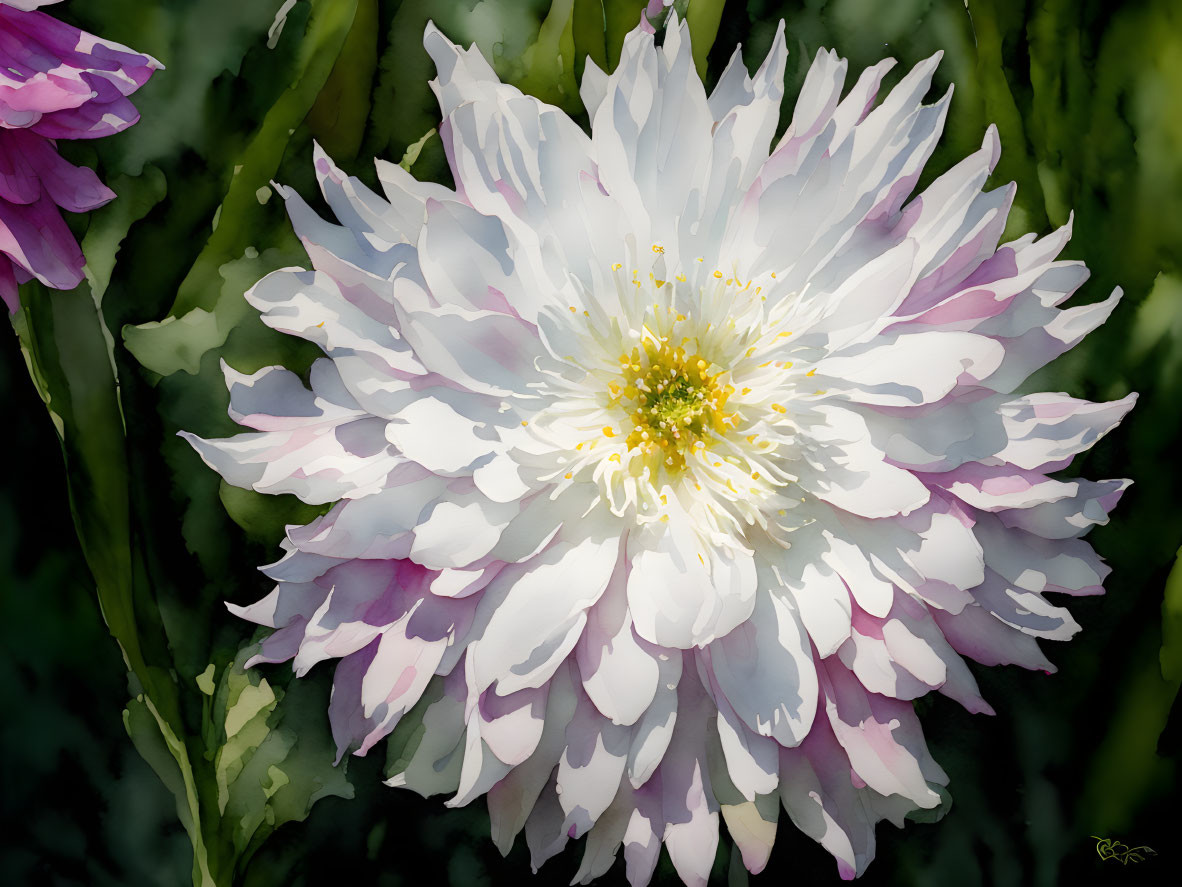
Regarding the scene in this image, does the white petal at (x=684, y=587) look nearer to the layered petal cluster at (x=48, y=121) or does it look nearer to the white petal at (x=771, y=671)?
the white petal at (x=771, y=671)

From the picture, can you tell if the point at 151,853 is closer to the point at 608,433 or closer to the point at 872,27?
the point at 608,433

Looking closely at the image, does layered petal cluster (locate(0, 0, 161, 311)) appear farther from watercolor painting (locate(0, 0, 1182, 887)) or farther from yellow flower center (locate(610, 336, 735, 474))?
yellow flower center (locate(610, 336, 735, 474))

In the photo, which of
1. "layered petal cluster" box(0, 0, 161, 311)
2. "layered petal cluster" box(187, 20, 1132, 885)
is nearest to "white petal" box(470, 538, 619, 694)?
"layered petal cluster" box(187, 20, 1132, 885)

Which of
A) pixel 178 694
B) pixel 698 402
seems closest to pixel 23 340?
pixel 178 694
